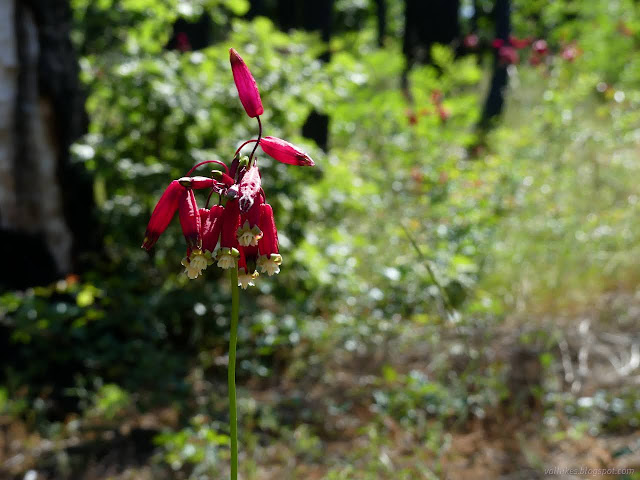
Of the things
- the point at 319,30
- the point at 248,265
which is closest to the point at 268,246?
the point at 248,265

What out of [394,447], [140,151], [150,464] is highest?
[140,151]

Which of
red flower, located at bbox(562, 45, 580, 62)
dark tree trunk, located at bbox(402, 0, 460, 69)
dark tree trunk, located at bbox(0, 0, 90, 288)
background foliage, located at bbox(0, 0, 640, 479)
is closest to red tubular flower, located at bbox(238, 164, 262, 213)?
background foliage, located at bbox(0, 0, 640, 479)

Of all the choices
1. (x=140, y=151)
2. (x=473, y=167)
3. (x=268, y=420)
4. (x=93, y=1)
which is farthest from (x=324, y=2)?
(x=268, y=420)

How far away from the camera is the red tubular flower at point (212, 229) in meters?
1.05

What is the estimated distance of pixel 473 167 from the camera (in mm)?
5738

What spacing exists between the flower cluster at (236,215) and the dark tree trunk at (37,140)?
2433mm

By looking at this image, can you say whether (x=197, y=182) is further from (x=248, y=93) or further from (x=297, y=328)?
(x=297, y=328)

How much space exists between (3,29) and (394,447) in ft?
8.84

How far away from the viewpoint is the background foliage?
2.70m

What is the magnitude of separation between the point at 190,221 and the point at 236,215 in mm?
95

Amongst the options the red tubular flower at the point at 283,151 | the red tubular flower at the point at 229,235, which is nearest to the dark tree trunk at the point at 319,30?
the red tubular flower at the point at 283,151

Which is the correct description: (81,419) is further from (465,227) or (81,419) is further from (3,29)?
(465,227)

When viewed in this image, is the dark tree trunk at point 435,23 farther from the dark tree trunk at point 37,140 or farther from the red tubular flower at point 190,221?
the red tubular flower at point 190,221

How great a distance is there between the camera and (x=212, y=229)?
3.50 ft
